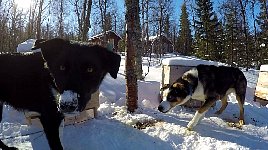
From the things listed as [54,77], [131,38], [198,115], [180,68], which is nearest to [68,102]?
[54,77]

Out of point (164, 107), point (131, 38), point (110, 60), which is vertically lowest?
point (164, 107)

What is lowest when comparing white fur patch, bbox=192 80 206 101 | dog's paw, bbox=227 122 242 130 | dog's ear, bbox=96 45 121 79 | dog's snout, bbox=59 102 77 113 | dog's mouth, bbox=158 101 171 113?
dog's paw, bbox=227 122 242 130

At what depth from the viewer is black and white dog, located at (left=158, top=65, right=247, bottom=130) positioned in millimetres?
5848

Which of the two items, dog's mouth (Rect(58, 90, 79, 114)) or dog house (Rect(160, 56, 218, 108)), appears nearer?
dog's mouth (Rect(58, 90, 79, 114))

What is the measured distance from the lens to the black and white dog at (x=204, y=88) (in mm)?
5848

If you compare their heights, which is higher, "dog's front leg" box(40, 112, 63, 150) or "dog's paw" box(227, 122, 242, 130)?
"dog's front leg" box(40, 112, 63, 150)

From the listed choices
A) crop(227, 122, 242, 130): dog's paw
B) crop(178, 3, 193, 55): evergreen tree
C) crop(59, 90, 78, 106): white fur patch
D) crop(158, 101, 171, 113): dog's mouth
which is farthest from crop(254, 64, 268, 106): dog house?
Result: crop(178, 3, 193, 55): evergreen tree

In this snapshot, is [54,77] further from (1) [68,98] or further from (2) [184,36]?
(2) [184,36]

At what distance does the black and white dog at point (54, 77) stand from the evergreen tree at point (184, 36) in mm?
55903

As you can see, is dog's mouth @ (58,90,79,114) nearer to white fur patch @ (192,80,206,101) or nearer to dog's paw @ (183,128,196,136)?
dog's paw @ (183,128,196,136)

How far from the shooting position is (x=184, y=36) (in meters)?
60.4

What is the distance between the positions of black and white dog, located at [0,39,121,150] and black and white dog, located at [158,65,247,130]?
232 centimetres

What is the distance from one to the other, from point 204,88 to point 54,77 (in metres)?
3.63

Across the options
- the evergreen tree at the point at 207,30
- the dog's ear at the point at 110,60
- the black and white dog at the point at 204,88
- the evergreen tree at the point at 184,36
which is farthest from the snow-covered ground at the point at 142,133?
the evergreen tree at the point at 184,36
